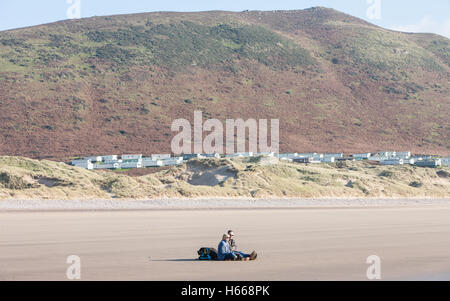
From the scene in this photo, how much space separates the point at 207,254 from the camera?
1527 centimetres

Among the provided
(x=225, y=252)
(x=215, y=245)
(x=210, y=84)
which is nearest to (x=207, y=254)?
(x=225, y=252)

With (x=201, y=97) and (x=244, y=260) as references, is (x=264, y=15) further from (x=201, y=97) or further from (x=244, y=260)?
(x=244, y=260)

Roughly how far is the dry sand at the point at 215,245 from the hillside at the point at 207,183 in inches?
335

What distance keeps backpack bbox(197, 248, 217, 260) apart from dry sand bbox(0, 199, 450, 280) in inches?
12.6

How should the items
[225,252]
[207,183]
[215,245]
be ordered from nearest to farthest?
[225,252], [215,245], [207,183]

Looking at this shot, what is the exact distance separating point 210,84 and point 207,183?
6493 cm

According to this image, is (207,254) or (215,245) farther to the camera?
(215,245)

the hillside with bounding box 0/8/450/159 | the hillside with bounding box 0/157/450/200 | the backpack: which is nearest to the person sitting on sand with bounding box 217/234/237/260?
the backpack

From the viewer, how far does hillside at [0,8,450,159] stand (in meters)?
91.9

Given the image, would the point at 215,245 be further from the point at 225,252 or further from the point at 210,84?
the point at 210,84

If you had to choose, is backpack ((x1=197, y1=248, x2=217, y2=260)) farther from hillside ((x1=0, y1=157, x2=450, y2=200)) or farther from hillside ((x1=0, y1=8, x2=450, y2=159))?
hillside ((x1=0, y1=8, x2=450, y2=159))

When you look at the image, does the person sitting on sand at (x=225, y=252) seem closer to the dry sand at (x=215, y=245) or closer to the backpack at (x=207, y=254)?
the backpack at (x=207, y=254)

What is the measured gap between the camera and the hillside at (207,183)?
39.5 metres

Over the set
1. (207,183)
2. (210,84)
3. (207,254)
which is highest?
(210,84)
